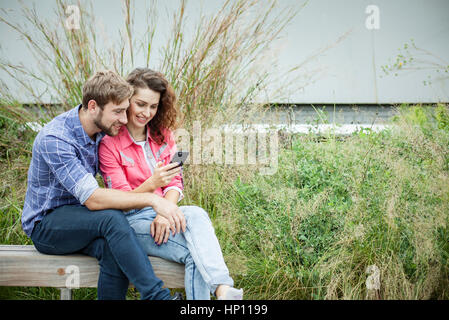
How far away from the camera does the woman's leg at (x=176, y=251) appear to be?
5.14ft

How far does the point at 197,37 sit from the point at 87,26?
A: 2.44 ft

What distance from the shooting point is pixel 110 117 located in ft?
5.50

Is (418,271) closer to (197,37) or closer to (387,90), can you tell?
(197,37)

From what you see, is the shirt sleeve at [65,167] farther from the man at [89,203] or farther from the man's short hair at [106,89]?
the man's short hair at [106,89]

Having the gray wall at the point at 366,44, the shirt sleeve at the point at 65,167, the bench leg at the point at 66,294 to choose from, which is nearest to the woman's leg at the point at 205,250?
the shirt sleeve at the point at 65,167

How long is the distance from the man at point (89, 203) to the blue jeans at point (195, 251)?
65 millimetres

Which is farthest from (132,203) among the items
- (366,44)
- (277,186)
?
(366,44)

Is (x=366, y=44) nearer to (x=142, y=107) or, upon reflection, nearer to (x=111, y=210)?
(x=142, y=107)

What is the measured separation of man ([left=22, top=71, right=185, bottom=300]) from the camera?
1.51 metres

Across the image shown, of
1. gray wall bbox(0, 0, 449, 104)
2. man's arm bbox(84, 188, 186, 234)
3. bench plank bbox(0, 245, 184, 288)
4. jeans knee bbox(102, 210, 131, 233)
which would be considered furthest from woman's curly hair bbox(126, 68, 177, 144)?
gray wall bbox(0, 0, 449, 104)

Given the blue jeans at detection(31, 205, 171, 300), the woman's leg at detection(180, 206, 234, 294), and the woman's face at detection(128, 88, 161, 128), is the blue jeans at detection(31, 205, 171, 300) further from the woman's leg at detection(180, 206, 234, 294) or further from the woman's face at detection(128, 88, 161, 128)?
the woman's face at detection(128, 88, 161, 128)

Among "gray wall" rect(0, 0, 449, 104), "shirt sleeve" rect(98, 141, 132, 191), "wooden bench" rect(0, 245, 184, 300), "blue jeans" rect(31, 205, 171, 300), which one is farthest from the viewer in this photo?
"gray wall" rect(0, 0, 449, 104)

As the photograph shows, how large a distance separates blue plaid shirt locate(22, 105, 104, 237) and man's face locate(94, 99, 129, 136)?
0.08m

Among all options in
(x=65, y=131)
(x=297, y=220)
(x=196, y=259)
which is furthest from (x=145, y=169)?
(x=297, y=220)
